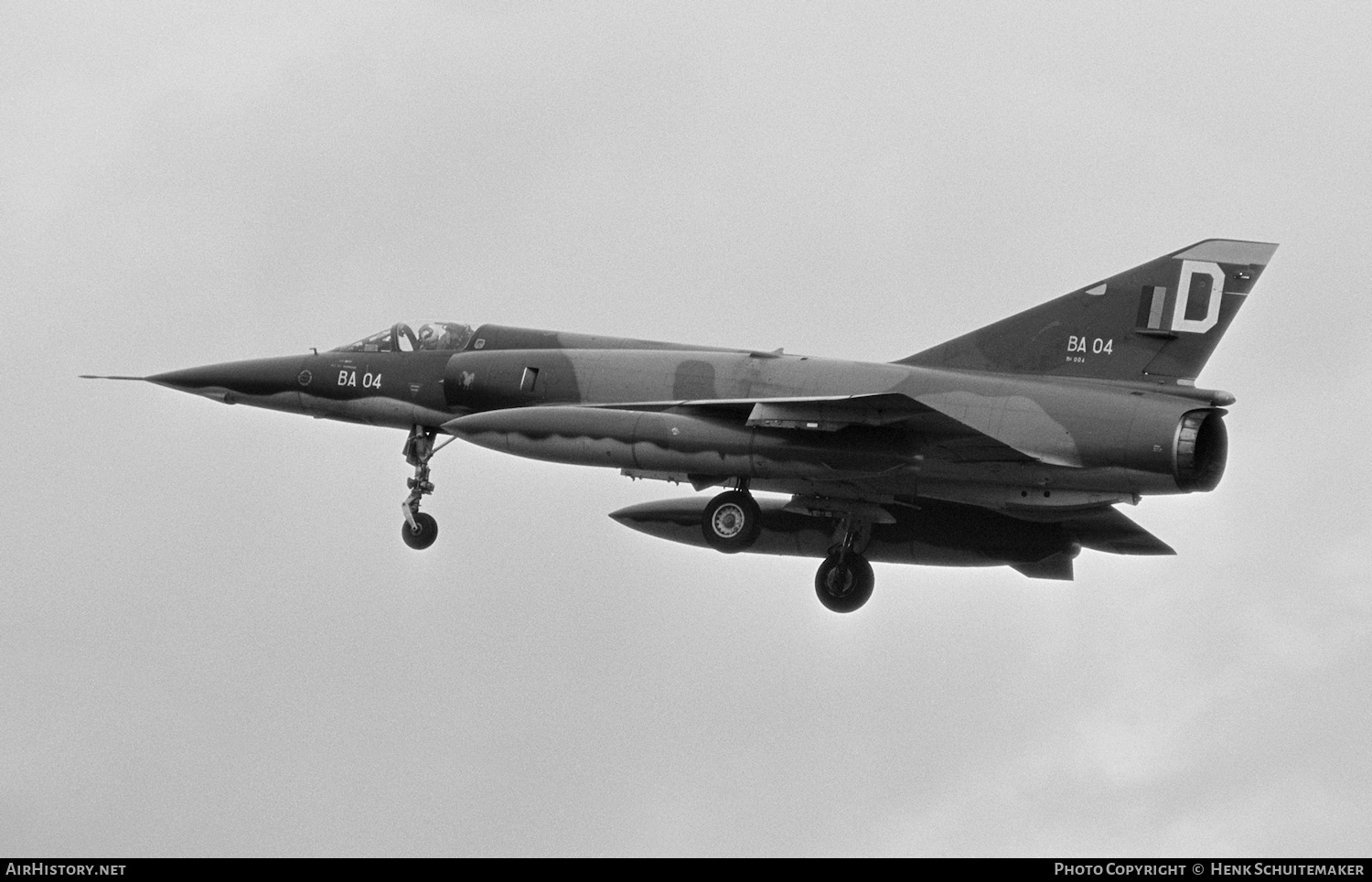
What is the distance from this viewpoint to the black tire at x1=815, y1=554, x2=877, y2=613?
92.6ft

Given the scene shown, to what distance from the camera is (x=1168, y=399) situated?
24.9 metres

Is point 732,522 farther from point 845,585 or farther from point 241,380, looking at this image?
point 241,380

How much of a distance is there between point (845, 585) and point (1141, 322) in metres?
5.08

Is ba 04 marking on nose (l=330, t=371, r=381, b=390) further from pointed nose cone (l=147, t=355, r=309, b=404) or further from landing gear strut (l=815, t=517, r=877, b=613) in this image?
landing gear strut (l=815, t=517, r=877, b=613)

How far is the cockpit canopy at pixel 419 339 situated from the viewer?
2892 cm

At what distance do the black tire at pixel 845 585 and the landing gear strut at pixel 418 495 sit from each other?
16.0 feet

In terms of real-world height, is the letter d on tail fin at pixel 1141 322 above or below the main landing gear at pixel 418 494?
above

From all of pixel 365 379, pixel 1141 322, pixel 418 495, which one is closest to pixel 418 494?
pixel 418 495

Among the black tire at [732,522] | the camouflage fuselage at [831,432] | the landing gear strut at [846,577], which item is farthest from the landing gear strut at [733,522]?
the landing gear strut at [846,577]

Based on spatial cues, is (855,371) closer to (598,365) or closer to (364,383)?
(598,365)

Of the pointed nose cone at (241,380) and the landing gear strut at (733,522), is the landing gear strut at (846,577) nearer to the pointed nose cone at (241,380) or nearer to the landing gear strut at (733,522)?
the landing gear strut at (733,522)

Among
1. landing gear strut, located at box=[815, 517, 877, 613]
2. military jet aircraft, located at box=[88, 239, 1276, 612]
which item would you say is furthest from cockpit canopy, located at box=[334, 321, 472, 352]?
landing gear strut, located at box=[815, 517, 877, 613]

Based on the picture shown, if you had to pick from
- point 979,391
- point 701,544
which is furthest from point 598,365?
point 979,391

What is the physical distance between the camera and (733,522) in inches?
1045
